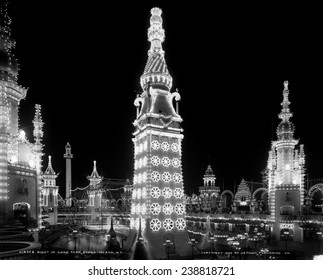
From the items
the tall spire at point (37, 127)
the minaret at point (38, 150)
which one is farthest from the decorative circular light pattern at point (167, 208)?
the tall spire at point (37, 127)

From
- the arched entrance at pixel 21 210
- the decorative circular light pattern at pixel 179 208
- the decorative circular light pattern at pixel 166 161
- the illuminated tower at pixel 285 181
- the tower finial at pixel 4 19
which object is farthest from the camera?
the illuminated tower at pixel 285 181

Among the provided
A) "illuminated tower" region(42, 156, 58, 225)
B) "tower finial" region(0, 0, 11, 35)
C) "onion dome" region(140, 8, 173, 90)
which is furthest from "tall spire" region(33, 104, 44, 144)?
"illuminated tower" region(42, 156, 58, 225)

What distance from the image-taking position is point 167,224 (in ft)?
81.1

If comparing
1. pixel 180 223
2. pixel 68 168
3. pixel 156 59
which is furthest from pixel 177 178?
pixel 68 168

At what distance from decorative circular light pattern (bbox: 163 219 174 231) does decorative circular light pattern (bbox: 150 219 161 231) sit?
0.50 metres

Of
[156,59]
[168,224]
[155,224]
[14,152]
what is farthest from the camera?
[14,152]

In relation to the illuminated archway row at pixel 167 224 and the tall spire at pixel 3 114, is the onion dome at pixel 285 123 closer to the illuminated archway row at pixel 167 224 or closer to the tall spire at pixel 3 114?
the illuminated archway row at pixel 167 224

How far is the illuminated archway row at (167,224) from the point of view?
24219mm

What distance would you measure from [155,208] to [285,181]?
1819cm

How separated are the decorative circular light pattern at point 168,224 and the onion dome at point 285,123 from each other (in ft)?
60.6

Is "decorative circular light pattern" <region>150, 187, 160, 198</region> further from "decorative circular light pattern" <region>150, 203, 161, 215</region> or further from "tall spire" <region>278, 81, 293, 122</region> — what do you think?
"tall spire" <region>278, 81, 293, 122</region>

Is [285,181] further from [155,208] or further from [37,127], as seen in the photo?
[37,127]

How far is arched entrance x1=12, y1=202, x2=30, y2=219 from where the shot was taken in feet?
93.4

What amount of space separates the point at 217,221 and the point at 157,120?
2611 centimetres
